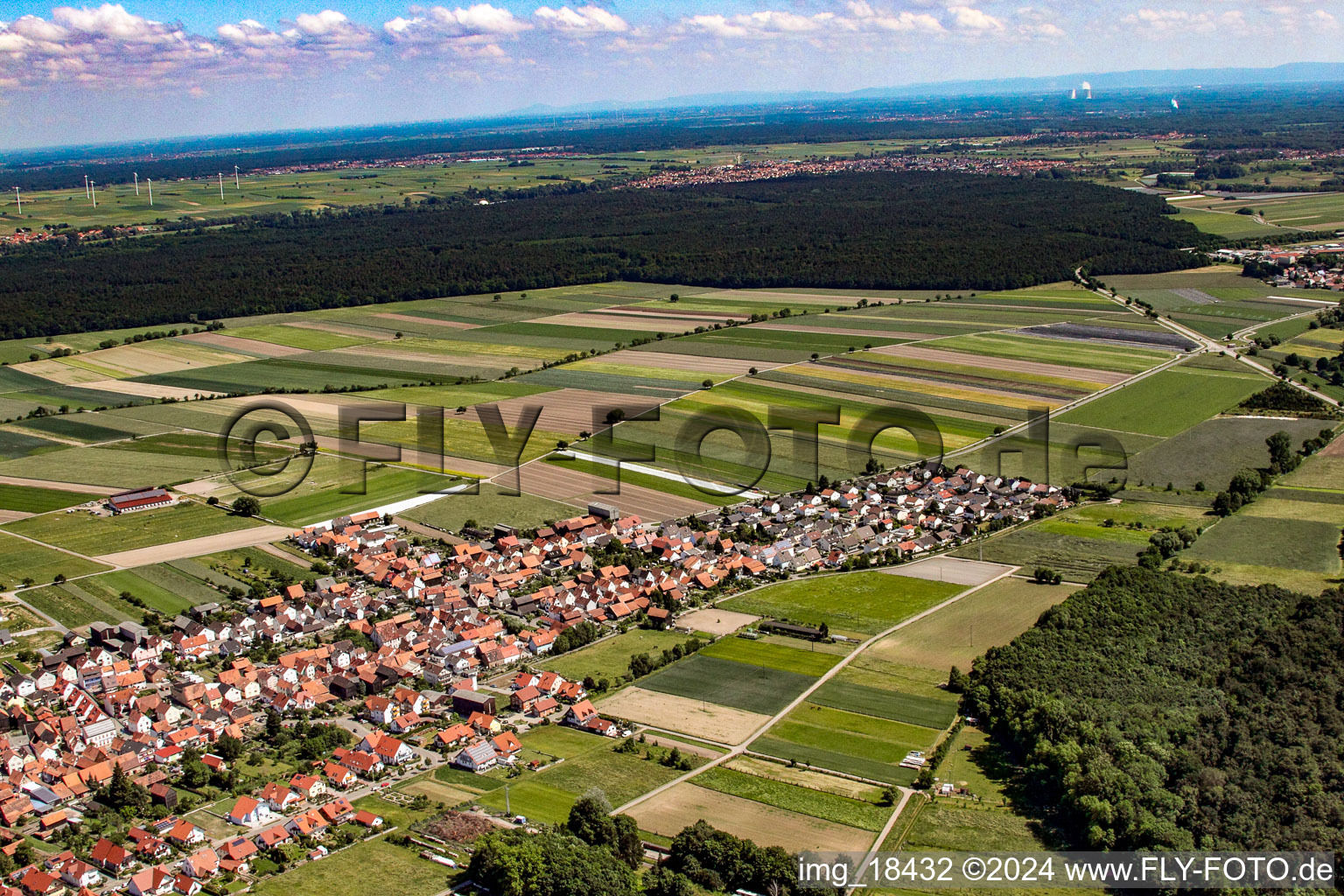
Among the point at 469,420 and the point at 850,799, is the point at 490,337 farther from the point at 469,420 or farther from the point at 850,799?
the point at 850,799

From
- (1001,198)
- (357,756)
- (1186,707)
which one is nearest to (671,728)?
(357,756)

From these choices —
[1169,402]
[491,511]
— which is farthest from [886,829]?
[1169,402]

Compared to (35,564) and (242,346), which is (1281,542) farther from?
(242,346)

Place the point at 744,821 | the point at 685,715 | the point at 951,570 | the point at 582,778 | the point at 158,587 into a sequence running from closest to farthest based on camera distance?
the point at 744,821
the point at 582,778
the point at 685,715
the point at 158,587
the point at 951,570

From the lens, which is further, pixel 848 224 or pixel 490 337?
pixel 848 224

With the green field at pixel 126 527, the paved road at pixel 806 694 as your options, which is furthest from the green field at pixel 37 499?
the paved road at pixel 806 694
